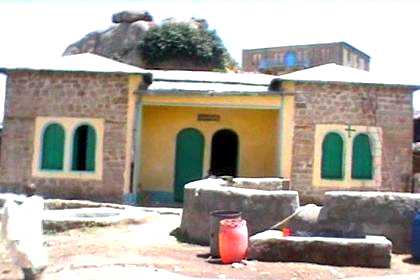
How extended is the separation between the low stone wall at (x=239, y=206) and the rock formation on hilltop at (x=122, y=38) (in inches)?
895

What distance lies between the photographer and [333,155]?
57.6 feet

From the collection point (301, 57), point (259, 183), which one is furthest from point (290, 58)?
point (259, 183)

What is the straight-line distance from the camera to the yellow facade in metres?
19.1

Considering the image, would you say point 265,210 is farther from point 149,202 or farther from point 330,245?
point 149,202

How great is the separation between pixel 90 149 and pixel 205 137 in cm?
378

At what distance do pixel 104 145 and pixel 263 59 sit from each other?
793 inches

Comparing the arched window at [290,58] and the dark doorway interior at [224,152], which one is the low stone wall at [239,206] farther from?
the arched window at [290,58]

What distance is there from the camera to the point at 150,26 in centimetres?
3475

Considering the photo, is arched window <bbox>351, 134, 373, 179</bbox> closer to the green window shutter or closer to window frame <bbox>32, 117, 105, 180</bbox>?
window frame <bbox>32, 117, 105, 180</bbox>

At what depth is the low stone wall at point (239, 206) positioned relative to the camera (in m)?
10.9

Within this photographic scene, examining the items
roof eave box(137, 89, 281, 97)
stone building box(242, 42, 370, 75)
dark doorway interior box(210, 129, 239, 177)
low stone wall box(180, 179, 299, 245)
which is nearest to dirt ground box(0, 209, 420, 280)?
low stone wall box(180, 179, 299, 245)

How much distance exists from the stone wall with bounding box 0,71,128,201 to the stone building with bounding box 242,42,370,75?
17.1m

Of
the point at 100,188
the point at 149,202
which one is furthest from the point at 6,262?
the point at 149,202

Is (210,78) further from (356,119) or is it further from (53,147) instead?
(53,147)
